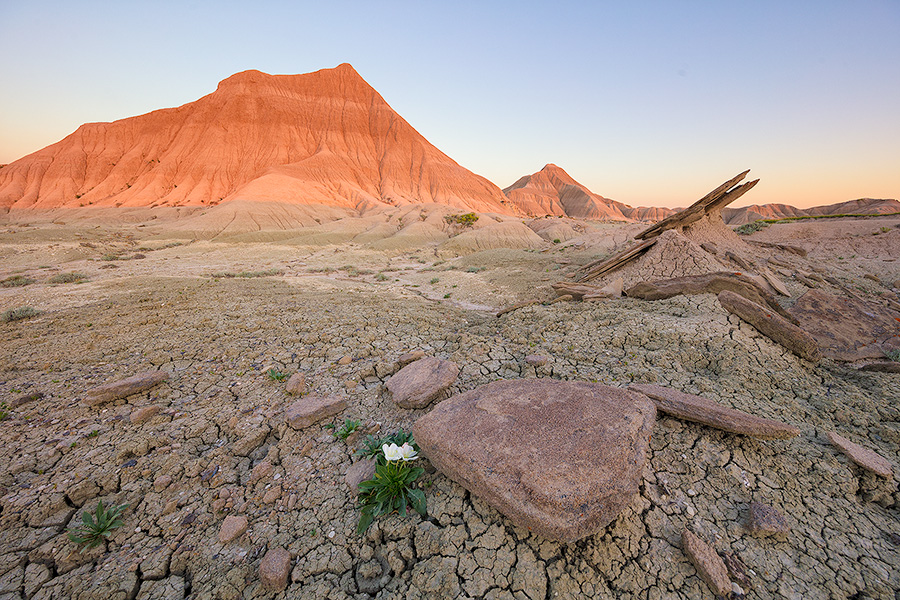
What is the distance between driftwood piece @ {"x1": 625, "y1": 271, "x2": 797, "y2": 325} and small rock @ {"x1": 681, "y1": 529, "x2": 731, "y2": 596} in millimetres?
4556

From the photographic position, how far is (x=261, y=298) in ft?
23.4

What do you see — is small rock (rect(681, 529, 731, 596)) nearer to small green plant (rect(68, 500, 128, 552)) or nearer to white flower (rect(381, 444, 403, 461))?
white flower (rect(381, 444, 403, 461))

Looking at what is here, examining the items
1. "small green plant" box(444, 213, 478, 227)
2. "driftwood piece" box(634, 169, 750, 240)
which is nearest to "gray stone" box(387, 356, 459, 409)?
"driftwood piece" box(634, 169, 750, 240)

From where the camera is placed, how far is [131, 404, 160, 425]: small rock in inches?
116

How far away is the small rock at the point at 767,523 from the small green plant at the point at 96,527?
13.2ft

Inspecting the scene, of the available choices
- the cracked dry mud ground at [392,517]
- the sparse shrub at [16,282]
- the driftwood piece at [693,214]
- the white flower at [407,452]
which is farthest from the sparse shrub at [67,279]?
the driftwood piece at [693,214]

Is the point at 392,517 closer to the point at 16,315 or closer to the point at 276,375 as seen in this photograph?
the point at 276,375

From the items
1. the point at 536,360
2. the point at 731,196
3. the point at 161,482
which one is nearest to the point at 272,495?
the point at 161,482

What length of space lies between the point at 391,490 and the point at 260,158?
6509cm

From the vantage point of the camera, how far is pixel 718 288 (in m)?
5.14

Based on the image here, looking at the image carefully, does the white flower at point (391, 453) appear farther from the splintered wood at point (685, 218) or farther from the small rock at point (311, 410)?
the splintered wood at point (685, 218)

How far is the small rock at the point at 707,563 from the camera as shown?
1625 millimetres

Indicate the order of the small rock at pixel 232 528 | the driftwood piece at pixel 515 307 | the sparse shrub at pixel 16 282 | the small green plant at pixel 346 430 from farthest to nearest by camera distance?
the sparse shrub at pixel 16 282
the driftwood piece at pixel 515 307
the small green plant at pixel 346 430
the small rock at pixel 232 528

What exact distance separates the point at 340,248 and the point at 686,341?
23.1 m
